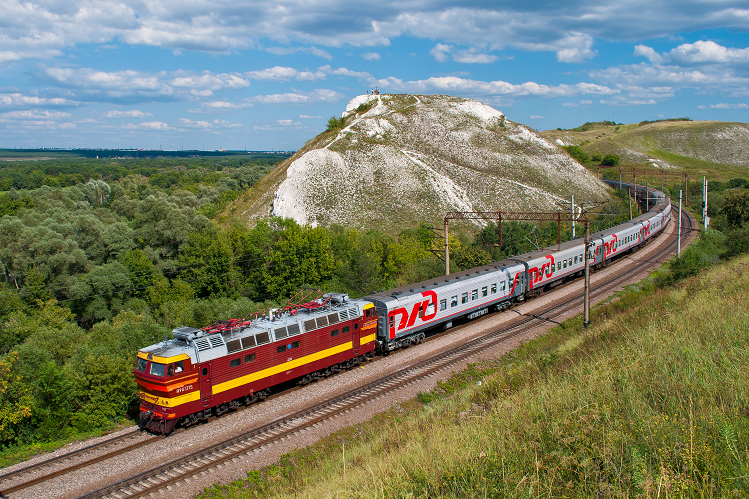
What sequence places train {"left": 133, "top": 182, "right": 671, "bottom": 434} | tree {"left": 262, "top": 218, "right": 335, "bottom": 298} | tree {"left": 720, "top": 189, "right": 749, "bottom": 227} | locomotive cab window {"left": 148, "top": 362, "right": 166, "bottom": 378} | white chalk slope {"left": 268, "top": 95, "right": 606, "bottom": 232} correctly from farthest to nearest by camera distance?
1. white chalk slope {"left": 268, "top": 95, "right": 606, "bottom": 232}
2. tree {"left": 720, "top": 189, "right": 749, "bottom": 227}
3. tree {"left": 262, "top": 218, "right": 335, "bottom": 298}
4. train {"left": 133, "top": 182, "right": 671, "bottom": 434}
5. locomotive cab window {"left": 148, "top": 362, "right": 166, "bottom": 378}

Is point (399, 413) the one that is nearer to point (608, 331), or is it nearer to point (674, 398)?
point (608, 331)

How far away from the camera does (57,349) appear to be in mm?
30469

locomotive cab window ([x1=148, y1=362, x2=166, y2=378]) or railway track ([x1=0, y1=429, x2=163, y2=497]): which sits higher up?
locomotive cab window ([x1=148, y1=362, x2=166, y2=378])

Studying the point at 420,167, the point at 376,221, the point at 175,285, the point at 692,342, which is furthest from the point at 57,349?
the point at 420,167

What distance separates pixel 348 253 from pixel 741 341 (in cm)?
4675

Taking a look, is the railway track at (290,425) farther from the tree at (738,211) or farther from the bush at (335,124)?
the bush at (335,124)

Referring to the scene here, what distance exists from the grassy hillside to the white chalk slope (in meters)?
59.8

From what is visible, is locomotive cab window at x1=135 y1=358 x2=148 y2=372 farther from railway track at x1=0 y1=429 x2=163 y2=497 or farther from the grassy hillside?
the grassy hillside

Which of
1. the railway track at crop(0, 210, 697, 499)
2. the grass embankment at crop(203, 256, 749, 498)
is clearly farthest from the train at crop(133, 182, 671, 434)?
the grass embankment at crop(203, 256, 749, 498)

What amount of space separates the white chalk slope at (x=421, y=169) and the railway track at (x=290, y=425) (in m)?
47.7

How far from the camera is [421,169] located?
89625 millimetres

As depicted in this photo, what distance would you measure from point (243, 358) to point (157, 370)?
11.2 feet

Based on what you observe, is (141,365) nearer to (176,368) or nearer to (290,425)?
(176,368)

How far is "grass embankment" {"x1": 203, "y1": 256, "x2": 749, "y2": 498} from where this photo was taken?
22.4 feet
